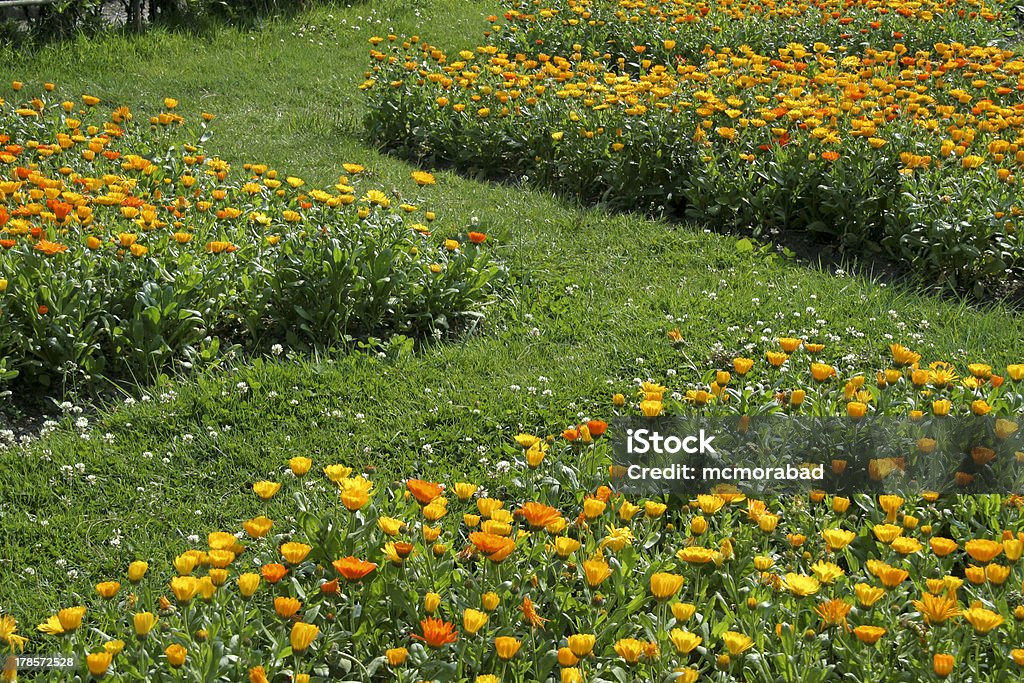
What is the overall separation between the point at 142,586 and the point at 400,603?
0.94 meters

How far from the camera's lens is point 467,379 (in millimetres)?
4242

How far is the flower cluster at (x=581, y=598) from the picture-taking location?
2.38 m

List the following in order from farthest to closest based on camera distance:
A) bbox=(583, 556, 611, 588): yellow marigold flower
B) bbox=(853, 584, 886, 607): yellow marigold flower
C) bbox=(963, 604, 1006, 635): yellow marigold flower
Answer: bbox=(583, 556, 611, 588): yellow marigold flower < bbox=(853, 584, 886, 607): yellow marigold flower < bbox=(963, 604, 1006, 635): yellow marigold flower

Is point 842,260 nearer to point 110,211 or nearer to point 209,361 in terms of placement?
point 209,361

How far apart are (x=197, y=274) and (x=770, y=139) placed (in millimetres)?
3151

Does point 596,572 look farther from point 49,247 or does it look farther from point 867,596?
point 49,247

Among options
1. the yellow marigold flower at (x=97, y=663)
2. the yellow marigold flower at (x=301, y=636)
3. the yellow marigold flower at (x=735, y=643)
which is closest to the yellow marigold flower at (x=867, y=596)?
the yellow marigold flower at (x=735, y=643)

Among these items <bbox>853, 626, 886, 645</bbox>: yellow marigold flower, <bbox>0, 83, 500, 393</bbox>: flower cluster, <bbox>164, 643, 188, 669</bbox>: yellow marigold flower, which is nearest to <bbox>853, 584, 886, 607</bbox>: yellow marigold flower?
<bbox>853, 626, 886, 645</bbox>: yellow marigold flower

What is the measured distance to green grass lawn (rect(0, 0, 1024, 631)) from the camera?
3467 mm

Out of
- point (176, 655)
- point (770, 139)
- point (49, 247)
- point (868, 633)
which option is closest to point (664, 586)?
point (868, 633)

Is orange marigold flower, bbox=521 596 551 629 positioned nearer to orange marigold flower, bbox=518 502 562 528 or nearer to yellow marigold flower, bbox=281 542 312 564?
orange marigold flower, bbox=518 502 562 528

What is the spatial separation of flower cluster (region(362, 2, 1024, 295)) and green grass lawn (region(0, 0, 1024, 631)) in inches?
12.5

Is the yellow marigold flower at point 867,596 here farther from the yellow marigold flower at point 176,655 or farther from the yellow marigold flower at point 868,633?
the yellow marigold flower at point 176,655

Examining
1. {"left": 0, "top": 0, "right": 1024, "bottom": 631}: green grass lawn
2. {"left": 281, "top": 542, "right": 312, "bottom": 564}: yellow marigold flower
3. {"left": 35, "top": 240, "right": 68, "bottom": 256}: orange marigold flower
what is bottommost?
{"left": 0, "top": 0, "right": 1024, "bottom": 631}: green grass lawn
